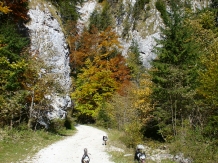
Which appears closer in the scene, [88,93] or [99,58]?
[88,93]

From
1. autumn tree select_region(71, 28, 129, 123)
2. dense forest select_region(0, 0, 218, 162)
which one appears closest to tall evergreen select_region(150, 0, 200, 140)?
dense forest select_region(0, 0, 218, 162)

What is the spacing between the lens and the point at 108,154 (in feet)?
44.7

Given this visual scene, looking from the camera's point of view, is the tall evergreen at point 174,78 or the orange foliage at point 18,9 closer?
the tall evergreen at point 174,78

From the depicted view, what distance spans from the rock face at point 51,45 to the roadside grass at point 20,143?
354cm

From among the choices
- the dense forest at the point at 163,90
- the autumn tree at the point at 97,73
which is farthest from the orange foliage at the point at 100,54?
the dense forest at the point at 163,90

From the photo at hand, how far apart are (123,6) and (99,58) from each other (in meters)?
18.4

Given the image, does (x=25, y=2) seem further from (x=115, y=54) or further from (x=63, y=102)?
(x=115, y=54)

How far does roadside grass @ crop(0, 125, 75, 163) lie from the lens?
456 inches

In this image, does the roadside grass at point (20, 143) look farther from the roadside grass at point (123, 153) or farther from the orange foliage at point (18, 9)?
the orange foliage at point (18, 9)

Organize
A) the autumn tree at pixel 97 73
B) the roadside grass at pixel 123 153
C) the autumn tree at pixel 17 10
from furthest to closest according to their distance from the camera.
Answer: the autumn tree at pixel 97 73 → the autumn tree at pixel 17 10 → the roadside grass at pixel 123 153

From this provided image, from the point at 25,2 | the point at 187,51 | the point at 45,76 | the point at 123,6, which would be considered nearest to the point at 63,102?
the point at 45,76

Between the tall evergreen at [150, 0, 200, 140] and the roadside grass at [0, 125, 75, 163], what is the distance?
756 cm

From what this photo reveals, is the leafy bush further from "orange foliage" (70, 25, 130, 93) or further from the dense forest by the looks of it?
"orange foliage" (70, 25, 130, 93)

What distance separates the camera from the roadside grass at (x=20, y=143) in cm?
1159
